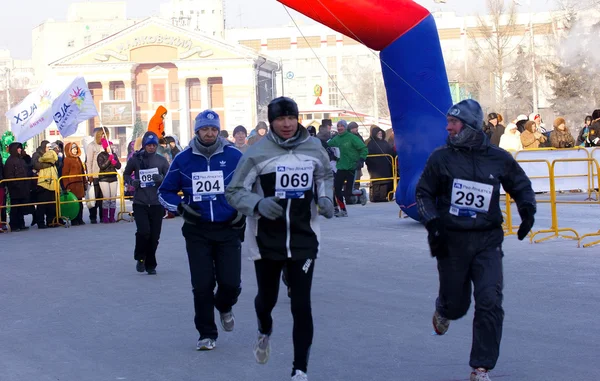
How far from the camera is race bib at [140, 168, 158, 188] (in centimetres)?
1245

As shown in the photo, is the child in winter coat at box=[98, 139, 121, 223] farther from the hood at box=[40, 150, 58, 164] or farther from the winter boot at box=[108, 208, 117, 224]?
the hood at box=[40, 150, 58, 164]

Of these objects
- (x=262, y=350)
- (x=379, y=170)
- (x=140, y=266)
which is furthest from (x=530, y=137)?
(x=262, y=350)

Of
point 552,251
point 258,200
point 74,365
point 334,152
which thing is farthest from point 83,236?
point 258,200

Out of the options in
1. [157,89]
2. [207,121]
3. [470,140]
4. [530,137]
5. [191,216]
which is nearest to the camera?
[470,140]

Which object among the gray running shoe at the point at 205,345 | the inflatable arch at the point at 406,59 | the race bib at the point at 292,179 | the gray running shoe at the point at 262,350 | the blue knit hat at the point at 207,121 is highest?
the inflatable arch at the point at 406,59

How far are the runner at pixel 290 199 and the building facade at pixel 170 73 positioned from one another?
9322 centimetres

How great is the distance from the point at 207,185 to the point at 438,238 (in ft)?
7.80

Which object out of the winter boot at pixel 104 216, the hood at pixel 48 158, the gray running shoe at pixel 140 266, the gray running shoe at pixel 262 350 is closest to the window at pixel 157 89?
the winter boot at pixel 104 216

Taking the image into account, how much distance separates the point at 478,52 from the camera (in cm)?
6550

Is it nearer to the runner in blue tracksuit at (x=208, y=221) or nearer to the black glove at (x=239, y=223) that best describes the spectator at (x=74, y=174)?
the runner in blue tracksuit at (x=208, y=221)

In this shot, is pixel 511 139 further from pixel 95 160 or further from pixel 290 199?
pixel 290 199

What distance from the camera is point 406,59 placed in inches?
556

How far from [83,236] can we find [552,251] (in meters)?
9.22

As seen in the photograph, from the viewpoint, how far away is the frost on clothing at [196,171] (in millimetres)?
8312
